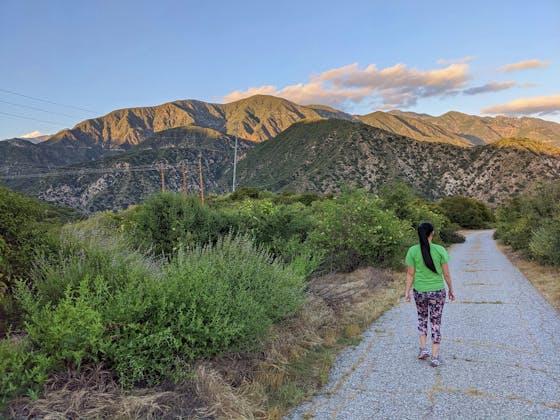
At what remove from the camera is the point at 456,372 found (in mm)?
5293

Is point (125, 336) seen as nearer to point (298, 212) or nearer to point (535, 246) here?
point (298, 212)

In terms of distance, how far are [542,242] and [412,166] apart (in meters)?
65.3

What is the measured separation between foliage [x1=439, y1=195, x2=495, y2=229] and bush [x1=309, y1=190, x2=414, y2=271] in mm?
47782

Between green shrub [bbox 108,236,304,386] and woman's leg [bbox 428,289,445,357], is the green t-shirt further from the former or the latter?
green shrub [bbox 108,236,304,386]

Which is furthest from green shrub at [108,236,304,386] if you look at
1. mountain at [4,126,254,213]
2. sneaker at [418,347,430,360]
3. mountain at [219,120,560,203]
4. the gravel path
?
mountain at [4,126,254,213]

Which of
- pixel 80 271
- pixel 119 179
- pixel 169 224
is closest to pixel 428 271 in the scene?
pixel 80 271

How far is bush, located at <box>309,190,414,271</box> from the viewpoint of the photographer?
44.9 feet

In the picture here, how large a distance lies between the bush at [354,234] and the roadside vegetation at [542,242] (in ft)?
15.2

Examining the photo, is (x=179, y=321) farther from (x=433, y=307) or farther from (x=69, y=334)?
(x=433, y=307)

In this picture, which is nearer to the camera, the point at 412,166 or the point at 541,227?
the point at 541,227

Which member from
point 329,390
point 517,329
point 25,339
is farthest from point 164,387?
point 517,329

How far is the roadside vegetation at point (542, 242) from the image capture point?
Result: 12.6 m

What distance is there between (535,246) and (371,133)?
7193 centimetres

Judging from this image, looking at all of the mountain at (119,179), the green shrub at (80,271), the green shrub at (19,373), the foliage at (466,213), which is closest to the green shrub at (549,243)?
the green shrub at (80,271)
